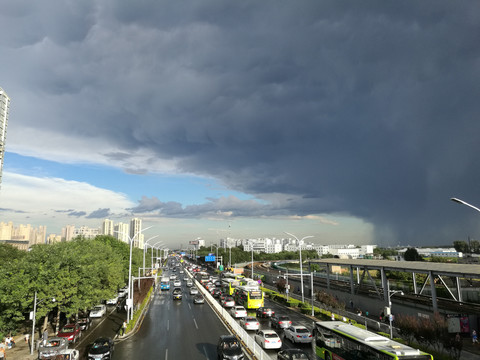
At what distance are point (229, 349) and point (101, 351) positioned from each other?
9.77m

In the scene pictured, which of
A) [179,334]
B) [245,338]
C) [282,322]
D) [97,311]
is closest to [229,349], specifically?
[245,338]

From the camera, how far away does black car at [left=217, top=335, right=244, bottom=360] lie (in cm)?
2212

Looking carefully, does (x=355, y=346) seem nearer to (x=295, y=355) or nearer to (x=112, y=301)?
(x=295, y=355)

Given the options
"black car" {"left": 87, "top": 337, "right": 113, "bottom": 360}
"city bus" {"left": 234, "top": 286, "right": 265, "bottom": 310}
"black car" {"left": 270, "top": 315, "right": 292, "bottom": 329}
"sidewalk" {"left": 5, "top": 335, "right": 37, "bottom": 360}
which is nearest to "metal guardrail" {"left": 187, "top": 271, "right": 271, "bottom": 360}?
"city bus" {"left": 234, "top": 286, "right": 265, "bottom": 310}

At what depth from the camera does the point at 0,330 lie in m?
31.2

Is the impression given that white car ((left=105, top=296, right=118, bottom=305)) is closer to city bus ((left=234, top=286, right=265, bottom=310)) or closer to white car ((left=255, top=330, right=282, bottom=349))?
city bus ((left=234, top=286, right=265, bottom=310))

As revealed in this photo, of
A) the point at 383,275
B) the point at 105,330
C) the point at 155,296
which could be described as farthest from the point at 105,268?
the point at 383,275

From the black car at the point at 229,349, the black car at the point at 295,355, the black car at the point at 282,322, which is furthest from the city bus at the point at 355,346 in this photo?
the black car at the point at 282,322

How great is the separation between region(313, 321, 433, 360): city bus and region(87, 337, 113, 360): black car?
15.6 meters

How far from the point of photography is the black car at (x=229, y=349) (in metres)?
22.1

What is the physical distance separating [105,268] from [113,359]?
65.6ft

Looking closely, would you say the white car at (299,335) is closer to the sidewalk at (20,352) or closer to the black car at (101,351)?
the black car at (101,351)

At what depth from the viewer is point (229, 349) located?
22828 millimetres

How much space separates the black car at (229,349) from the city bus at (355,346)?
225 inches
